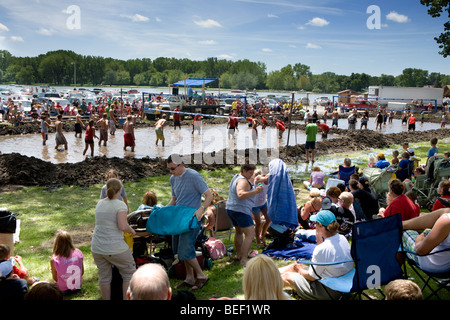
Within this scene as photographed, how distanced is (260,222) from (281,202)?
2.87 feet

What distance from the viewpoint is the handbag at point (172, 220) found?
4.84 m

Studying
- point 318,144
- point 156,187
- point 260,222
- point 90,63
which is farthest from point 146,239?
point 90,63

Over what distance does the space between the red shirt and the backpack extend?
2680mm

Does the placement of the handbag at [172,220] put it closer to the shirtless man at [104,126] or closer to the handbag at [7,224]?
the handbag at [7,224]

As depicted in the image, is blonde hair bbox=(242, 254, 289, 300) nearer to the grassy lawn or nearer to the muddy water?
the grassy lawn

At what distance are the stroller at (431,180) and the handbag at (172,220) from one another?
5.79m

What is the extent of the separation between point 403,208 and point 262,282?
3760 millimetres

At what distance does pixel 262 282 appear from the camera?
8.83ft

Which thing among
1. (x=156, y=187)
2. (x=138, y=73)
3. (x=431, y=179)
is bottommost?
(x=156, y=187)

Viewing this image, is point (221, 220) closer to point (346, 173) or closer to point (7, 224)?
point (7, 224)

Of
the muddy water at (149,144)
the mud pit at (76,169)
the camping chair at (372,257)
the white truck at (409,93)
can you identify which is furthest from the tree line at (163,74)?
the camping chair at (372,257)

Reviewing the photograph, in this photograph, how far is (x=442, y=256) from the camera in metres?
4.33

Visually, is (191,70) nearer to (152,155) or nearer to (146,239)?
(152,155)
